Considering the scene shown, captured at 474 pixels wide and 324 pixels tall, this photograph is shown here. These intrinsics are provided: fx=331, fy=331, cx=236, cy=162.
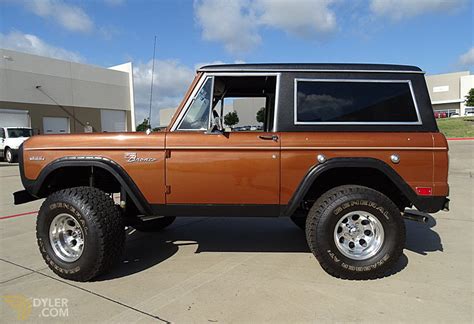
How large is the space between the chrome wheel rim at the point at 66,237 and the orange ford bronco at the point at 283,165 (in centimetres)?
1

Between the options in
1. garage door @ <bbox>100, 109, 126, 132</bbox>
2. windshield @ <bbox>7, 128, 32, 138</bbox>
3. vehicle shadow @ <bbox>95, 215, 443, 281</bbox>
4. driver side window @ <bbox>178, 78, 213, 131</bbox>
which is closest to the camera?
driver side window @ <bbox>178, 78, 213, 131</bbox>

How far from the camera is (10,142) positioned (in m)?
18.0

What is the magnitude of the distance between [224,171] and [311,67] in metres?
1.40

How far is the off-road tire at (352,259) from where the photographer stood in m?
3.23

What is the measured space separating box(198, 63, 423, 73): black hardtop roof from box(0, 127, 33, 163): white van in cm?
1845

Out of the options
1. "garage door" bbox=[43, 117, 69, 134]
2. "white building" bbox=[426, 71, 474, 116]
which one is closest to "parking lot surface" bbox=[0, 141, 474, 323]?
"garage door" bbox=[43, 117, 69, 134]

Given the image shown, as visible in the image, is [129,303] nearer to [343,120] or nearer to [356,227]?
[356,227]

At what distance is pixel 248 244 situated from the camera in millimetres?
A: 4352

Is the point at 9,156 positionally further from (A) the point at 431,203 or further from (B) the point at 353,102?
(A) the point at 431,203

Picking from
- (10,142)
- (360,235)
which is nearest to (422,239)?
(360,235)

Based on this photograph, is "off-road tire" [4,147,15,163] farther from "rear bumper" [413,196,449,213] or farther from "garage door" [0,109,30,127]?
"rear bumper" [413,196,449,213]

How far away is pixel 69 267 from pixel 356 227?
9.56 ft

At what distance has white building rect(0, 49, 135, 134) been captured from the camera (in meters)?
25.9

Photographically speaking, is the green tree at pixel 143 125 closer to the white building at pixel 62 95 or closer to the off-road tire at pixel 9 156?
the off-road tire at pixel 9 156
